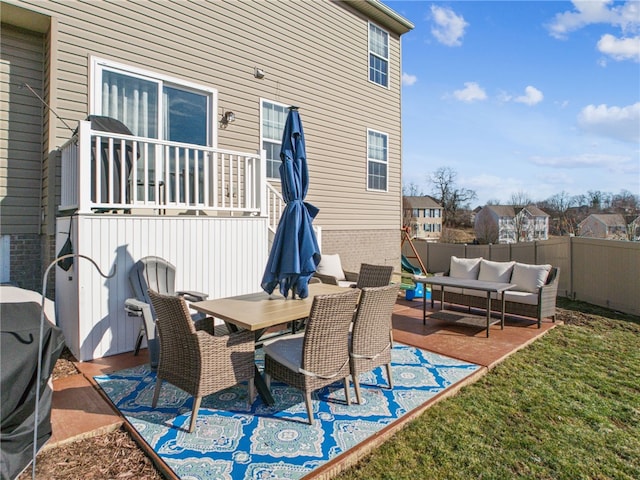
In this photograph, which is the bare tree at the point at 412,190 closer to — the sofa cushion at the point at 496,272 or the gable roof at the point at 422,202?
the gable roof at the point at 422,202

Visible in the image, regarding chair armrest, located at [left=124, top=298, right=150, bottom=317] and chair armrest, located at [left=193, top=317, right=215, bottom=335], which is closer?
chair armrest, located at [left=193, top=317, right=215, bottom=335]

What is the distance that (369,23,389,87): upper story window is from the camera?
9.92 m

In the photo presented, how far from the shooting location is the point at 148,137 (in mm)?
6012

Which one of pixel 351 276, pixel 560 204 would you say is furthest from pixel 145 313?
pixel 560 204

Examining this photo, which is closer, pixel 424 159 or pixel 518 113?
pixel 518 113

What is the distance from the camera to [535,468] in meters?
2.53

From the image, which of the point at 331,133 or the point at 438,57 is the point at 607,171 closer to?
the point at 438,57

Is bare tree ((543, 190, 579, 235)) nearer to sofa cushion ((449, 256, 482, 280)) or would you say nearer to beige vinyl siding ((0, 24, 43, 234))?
sofa cushion ((449, 256, 482, 280))

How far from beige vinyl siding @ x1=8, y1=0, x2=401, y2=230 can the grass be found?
5.50 m

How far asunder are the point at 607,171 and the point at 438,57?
32.6 metres

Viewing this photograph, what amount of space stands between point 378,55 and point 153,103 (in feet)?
21.6

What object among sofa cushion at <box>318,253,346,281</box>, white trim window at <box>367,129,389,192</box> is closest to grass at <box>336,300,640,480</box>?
sofa cushion at <box>318,253,346,281</box>

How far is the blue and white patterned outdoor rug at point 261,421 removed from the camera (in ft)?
8.03

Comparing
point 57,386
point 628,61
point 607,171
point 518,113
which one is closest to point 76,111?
point 57,386
